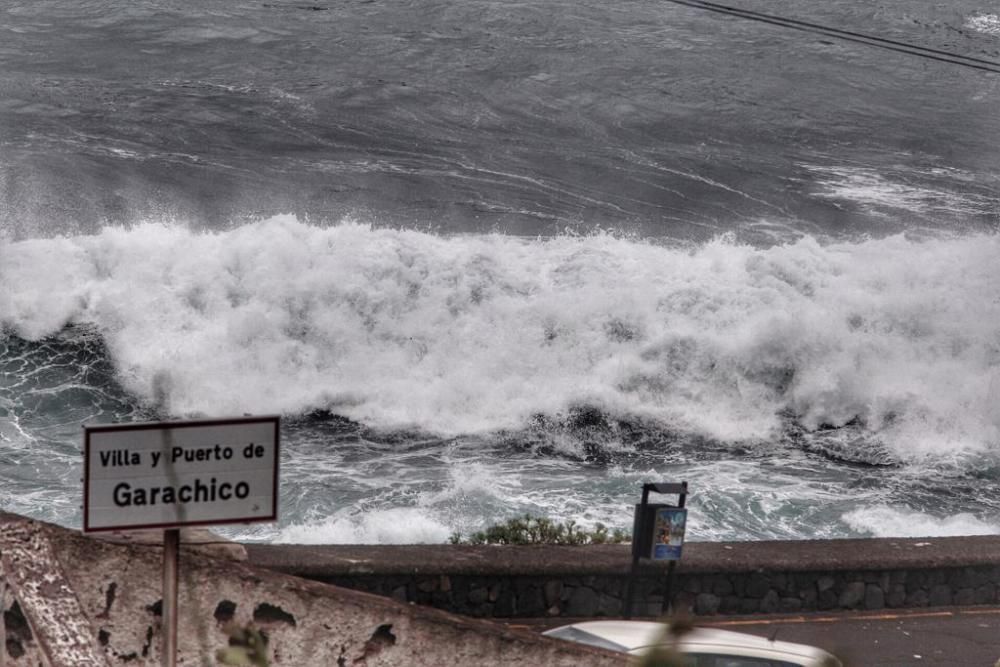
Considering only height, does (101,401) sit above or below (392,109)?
below

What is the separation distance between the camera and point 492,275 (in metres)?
24.9

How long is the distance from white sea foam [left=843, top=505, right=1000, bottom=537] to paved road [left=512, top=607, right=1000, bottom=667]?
5394 millimetres

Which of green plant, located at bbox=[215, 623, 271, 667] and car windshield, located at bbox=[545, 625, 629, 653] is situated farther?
car windshield, located at bbox=[545, 625, 629, 653]

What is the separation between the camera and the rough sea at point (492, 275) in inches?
750

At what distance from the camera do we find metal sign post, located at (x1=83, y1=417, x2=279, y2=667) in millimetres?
5164

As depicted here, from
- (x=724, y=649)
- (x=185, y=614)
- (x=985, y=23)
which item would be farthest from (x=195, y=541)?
(x=985, y=23)

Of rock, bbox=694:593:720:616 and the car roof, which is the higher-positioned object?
the car roof

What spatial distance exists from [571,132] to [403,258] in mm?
12694

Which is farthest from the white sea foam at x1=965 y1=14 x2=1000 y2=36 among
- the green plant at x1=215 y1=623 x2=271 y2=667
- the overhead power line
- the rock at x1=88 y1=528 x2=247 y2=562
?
the green plant at x1=215 y1=623 x2=271 y2=667

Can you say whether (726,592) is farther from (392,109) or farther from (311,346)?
(392,109)

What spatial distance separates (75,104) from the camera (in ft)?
116

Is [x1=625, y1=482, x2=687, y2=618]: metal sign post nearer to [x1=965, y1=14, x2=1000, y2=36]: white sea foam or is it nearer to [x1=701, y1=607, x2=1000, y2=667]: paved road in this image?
[x1=701, y1=607, x2=1000, y2=667]: paved road

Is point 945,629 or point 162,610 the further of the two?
point 945,629

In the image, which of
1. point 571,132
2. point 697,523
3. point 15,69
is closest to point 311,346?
point 697,523
